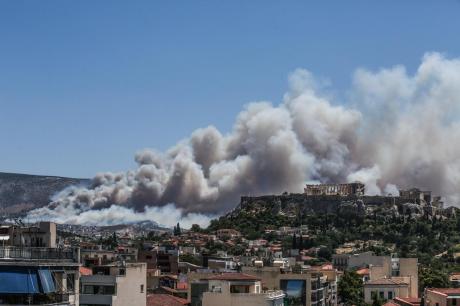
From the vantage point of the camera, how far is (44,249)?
3019 cm

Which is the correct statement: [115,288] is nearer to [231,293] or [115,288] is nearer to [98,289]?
[98,289]

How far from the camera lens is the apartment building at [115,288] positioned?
43.2m

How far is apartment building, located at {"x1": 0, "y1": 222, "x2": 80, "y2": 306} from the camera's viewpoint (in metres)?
28.6

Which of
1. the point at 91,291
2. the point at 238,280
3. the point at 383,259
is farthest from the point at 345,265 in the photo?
the point at 91,291

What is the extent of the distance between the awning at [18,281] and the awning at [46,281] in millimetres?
175

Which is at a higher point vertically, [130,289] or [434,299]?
[130,289]

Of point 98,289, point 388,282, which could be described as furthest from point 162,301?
point 388,282

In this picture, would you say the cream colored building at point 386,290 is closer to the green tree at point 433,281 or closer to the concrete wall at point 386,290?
the concrete wall at point 386,290

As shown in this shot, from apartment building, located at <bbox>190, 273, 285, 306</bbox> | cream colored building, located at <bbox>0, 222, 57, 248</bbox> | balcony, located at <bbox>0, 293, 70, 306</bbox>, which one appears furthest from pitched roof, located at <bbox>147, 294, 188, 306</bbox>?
balcony, located at <bbox>0, 293, 70, 306</bbox>

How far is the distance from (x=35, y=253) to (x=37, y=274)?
883 millimetres

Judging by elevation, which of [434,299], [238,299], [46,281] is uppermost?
[46,281]

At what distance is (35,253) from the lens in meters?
29.8

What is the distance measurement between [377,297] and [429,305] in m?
15.6

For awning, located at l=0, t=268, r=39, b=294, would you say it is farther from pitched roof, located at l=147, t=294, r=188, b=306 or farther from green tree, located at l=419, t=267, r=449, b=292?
green tree, located at l=419, t=267, r=449, b=292
